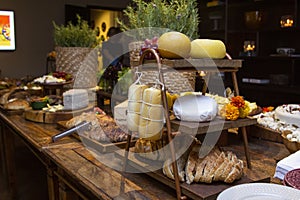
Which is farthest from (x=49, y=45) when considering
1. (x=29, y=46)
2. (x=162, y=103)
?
(x=162, y=103)

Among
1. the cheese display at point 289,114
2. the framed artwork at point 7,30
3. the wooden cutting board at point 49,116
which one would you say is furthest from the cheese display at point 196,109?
the framed artwork at point 7,30

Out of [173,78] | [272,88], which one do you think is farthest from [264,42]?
[173,78]

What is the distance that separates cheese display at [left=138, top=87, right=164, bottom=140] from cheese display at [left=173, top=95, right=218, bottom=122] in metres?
0.05

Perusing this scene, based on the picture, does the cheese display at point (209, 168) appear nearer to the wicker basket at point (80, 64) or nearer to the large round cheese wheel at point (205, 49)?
the large round cheese wheel at point (205, 49)

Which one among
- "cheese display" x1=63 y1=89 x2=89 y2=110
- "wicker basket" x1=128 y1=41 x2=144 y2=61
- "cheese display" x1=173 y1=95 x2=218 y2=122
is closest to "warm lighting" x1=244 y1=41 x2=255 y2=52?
"cheese display" x1=63 y1=89 x2=89 y2=110

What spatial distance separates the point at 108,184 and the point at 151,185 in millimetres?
135

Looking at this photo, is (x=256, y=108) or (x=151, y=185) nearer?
(x=151, y=185)

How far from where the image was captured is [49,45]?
6285mm

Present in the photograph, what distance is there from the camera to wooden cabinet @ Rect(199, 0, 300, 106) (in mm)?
3908

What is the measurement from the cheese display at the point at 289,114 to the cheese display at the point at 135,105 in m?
0.69

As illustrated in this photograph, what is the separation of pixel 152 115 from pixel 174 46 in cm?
19

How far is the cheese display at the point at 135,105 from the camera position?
92 centimetres

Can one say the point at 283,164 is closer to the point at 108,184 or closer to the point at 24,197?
the point at 108,184

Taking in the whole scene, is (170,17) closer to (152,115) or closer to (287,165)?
(152,115)
